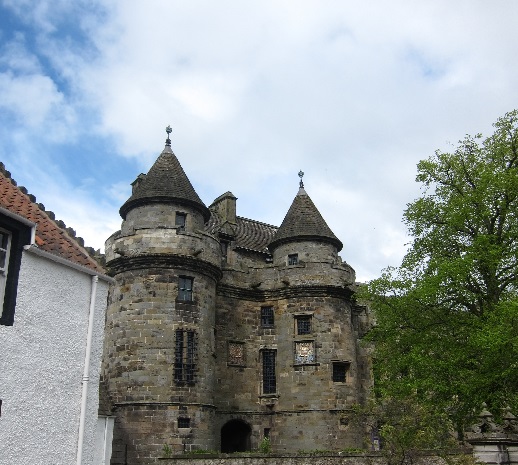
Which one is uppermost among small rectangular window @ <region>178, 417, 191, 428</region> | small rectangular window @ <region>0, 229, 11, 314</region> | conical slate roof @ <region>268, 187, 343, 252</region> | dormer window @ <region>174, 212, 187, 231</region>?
conical slate roof @ <region>268, 187, 343, 252</region>

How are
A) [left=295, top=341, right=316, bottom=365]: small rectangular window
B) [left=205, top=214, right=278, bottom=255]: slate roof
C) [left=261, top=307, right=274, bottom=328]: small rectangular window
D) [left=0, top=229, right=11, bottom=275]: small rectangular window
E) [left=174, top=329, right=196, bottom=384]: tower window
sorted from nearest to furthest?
[left=0, top=229, right=11, bottom=275]: small rectangular window, [left=174, top=329, right=196, bottom=384]: tower window, [left=295, top=341, right=316, bottom=365]: small rectangular window, [left=261, top=307, right=274, bottom=328]: small rectangular window, [left=205, top=214, right=278, bottom=255]: slate roof

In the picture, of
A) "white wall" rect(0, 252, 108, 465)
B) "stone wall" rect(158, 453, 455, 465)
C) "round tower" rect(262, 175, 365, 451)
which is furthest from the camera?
"round tower" rect(262, 175, 365, 451)

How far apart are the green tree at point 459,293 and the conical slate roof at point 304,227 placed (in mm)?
7911

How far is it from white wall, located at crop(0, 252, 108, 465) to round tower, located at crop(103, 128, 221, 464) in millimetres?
13625

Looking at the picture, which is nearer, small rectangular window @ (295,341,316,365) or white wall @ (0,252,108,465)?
white wall @ (0,252,108,465)

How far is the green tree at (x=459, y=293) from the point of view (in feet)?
63.1

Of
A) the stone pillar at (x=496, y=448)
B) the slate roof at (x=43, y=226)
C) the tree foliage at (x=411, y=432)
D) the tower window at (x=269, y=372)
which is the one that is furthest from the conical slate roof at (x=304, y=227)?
the slate roof at (x=43, y=226)

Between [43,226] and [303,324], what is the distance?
795 inches

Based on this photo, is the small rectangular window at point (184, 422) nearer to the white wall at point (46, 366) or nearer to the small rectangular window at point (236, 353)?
the small rectangular window at point (236, 353)

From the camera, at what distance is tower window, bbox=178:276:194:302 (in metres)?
26.6

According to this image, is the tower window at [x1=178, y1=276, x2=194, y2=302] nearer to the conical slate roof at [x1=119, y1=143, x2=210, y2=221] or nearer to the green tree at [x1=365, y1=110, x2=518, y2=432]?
the conical slate roof at [x1=119, y1=143, x2=210, y2=221]

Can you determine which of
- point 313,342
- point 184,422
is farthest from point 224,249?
point 184,422

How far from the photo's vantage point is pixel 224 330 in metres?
29.6

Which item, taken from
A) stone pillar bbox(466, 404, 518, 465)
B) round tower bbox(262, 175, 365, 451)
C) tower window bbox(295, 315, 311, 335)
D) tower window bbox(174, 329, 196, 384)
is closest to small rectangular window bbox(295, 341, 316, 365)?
round tower bbox(262, 175, 365, 451)
